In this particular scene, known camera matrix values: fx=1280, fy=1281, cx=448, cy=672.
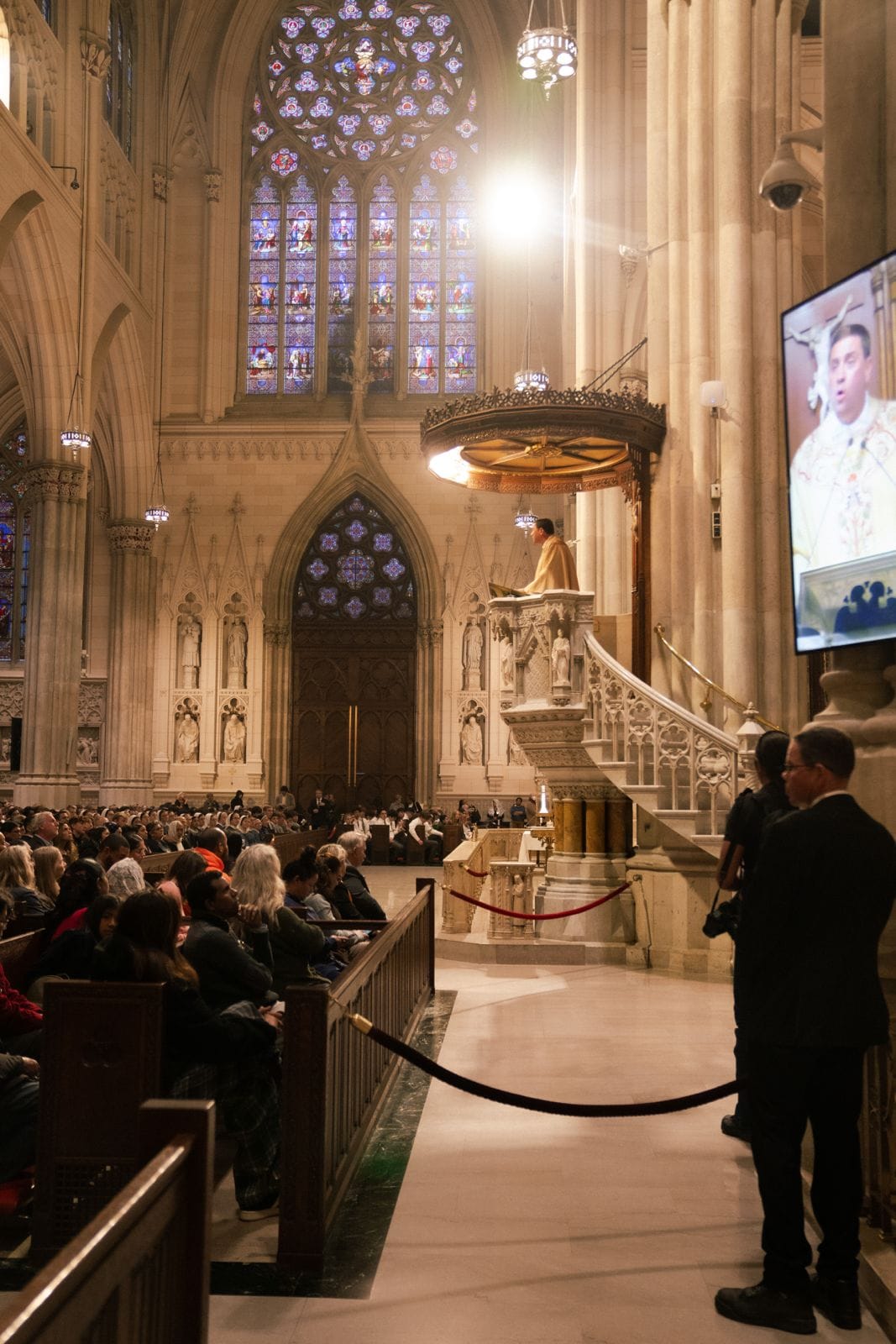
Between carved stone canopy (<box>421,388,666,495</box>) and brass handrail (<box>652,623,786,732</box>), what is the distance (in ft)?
4.74

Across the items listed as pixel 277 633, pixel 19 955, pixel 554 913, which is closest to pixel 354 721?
pixel 277 633

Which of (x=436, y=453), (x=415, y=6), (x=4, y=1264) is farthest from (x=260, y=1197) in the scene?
(x=415, y=6)

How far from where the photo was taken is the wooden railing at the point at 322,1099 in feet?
12.3

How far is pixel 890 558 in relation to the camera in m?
4.18

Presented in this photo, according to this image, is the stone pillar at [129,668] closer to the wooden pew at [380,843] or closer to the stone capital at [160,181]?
the wooden pew at [380,843]

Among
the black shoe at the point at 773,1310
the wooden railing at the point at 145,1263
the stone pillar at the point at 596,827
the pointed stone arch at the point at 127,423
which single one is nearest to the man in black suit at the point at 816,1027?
the black shoe at the point at 773,1310

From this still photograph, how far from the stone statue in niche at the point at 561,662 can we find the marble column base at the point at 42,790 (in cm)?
1235

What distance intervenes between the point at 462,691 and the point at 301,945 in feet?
68.9

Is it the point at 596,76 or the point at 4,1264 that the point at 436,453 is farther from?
the point at 4,1264

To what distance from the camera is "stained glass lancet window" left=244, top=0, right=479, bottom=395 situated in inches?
1092

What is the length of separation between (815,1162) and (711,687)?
6.61m

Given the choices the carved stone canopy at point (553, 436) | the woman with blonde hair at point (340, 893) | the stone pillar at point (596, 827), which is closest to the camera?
the woman with blonde hair at point (340, 893)

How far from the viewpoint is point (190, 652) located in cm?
2631

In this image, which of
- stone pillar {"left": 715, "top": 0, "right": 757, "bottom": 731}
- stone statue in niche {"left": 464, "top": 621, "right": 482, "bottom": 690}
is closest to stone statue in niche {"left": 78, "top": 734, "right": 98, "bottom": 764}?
stone statue in niche {"left": 464, "top": 621, "right": 482, "bottom": 690}
